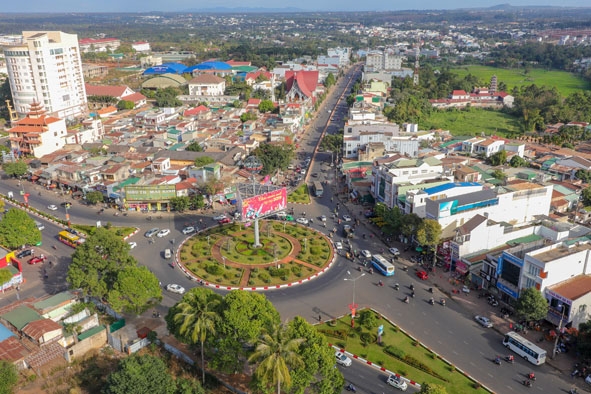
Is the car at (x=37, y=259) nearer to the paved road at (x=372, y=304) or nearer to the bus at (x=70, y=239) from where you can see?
the paved road at (x=372, y=304)

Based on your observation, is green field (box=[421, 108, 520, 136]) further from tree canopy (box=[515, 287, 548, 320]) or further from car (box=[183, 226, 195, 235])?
tree canopy (box=[515, 287, 548, 320])

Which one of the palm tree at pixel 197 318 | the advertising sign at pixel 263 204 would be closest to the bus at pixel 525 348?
the palm tree at pixel 197 318

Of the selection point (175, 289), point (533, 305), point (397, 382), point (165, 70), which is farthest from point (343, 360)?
point (165, 70)

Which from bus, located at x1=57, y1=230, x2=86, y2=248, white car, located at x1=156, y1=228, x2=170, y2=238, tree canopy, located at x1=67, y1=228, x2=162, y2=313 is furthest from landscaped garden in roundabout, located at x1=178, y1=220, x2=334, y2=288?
bus, located at x1=57, y1=230, x2=86, y2=248

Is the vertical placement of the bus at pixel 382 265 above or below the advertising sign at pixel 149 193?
below

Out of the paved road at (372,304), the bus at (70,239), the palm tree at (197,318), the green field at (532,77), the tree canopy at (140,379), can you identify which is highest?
the palm tree at (197,318)

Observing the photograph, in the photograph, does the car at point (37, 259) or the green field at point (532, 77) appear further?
Answer: the green field at point (532, 77)
